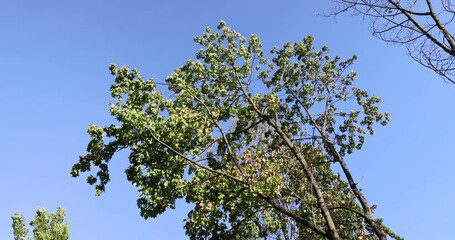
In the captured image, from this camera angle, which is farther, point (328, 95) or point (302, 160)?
point (328, 95)

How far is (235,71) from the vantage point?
17781 millimetres

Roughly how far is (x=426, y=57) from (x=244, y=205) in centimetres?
900

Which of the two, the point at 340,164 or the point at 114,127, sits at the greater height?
the point at 340,164

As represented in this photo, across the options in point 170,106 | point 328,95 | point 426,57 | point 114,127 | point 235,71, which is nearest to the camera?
point 426,57

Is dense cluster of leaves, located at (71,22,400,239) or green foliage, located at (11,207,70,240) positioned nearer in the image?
dense cluster of leaves, located at (71,22,400,239)

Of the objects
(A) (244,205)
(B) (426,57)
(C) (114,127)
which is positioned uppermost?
(C) (114,127)

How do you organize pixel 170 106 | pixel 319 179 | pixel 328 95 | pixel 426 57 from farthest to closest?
1. pixel 319 179
2. pixel 328 95
3. pixel 170 106
4. pixel 426 57

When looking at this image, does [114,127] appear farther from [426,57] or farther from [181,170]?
[426,57]

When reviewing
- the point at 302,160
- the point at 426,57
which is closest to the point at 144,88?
the point at 302,160

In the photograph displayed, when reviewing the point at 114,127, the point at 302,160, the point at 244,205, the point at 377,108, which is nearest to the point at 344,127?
the point at 377,108

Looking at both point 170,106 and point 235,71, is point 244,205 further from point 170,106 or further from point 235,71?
point 235,71

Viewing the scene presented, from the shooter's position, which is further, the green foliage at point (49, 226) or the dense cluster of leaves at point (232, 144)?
the green foliage at point (49, 226)

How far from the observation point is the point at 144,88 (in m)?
13.6

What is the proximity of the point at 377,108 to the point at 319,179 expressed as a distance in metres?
4.89
